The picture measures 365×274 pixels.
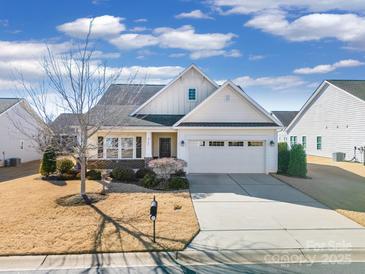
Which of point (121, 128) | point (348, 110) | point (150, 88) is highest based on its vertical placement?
point (150, 88)

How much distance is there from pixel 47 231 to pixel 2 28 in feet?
35.5

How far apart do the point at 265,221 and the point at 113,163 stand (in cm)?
1239

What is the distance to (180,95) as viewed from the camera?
73.2ft

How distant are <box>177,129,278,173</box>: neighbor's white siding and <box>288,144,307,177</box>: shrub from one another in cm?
97

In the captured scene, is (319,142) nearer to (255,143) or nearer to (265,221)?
(255,143)

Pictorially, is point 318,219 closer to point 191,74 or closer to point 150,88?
point 191,74

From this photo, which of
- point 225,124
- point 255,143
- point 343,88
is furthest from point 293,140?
point 225,124

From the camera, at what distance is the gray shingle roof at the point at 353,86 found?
88.7 ft

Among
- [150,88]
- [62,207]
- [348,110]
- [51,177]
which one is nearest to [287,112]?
[348,110]

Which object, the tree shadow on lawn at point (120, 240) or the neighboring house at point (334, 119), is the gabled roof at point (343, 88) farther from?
the tree shadow on lawn at point (120, 240)

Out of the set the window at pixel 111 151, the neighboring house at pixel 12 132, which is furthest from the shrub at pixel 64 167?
the neighboring house at pixel 12 132

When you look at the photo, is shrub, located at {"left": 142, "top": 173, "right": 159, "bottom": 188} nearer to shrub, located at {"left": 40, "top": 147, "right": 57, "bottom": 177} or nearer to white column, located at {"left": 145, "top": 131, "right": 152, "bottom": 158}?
white column, located at {"left": 145, "top": 131, "right": 152, "bottom": 158}

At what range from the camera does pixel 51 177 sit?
55.3ft

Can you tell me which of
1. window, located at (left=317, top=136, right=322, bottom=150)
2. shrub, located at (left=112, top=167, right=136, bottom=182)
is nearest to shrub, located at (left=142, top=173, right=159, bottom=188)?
shrub, located at (left=112, top=167, right=136, bottom=182)
